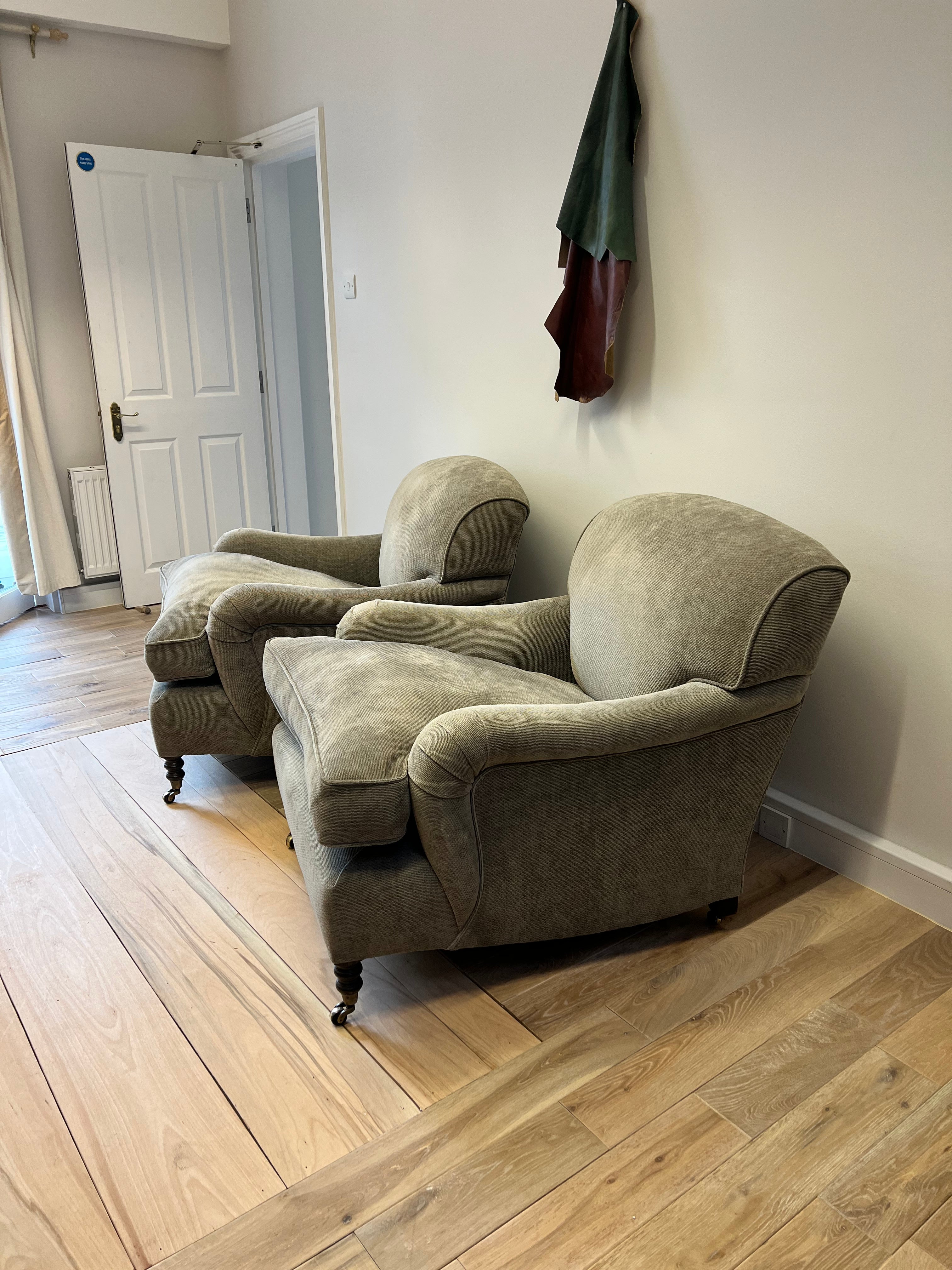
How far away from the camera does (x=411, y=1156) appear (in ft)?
4.71

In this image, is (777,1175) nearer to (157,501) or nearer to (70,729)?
(70,729)

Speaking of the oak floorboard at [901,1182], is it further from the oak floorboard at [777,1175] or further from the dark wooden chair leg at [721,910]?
the dark wooden chair leg at [721,910]

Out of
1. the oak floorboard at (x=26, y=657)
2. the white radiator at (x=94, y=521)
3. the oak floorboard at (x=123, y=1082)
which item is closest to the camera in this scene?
the oak floorboard at (x=123, y=1082)

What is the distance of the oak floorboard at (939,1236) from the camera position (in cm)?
126

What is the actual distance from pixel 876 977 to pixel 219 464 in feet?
12.3

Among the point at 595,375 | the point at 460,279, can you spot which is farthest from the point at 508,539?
the point at 460,279

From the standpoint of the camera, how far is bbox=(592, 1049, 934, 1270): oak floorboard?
1.28 m

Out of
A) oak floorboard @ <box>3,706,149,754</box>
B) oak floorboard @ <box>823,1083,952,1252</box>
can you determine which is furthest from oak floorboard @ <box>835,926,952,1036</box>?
oak floorboard @ <box>3,706,149,754</box>

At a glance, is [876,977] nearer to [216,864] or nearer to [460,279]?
[216,864]

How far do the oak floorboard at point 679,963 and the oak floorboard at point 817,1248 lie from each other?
0.41m

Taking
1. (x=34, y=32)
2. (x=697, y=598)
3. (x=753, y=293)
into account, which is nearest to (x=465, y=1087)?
(x=697, y=598)

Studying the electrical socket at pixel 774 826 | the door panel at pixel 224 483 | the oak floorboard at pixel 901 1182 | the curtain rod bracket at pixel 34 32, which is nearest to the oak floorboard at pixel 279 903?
the oak floorboard at pixel 901 1182

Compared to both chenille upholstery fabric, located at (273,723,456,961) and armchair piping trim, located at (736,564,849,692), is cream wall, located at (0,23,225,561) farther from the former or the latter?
armchair piping trim, located at (736,564,849,692)

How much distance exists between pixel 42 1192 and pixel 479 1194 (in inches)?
25.9
